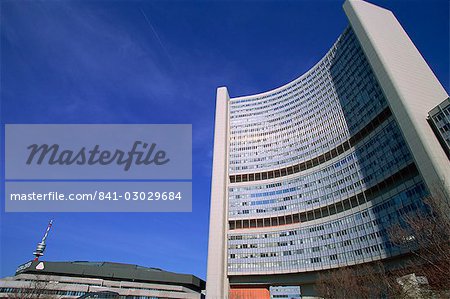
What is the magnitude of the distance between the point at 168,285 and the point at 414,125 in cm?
8706

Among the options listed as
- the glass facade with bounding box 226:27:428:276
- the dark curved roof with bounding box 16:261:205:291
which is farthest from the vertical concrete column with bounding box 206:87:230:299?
the dark curved roof with bounding box 16:261:205:291

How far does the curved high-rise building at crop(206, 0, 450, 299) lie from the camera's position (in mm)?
57438

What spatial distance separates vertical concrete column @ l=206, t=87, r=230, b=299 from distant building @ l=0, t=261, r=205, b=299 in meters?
21.3

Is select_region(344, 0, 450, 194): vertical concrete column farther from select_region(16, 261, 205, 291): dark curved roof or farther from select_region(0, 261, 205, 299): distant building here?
select_region(16, 261, 205, 291): dark curved roof

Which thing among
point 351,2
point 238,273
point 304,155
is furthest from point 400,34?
point 238,273

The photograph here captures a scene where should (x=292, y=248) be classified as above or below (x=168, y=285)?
above

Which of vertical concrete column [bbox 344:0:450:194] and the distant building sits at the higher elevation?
vertical concrete column [bbox 344:0:450:194]

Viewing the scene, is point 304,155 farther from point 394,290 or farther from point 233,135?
point 394,290

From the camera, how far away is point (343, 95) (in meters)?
79.6

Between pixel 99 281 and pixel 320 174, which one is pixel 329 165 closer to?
pixel 320 174


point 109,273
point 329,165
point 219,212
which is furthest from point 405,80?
point 109,273

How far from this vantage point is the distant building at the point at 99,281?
7919 centimetres

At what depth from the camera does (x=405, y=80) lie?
2363 inches

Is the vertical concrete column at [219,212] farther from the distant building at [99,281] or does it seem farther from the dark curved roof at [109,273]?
the dark curved roof at [109,273]
